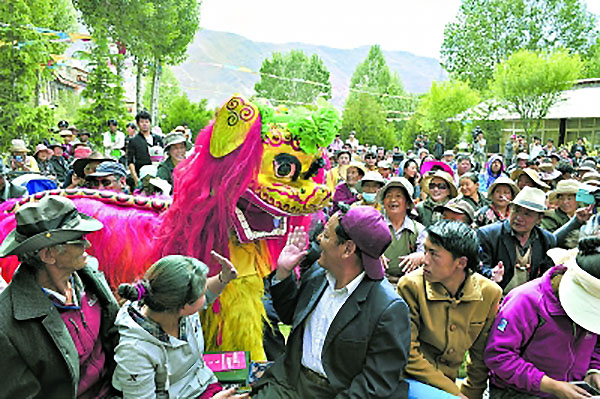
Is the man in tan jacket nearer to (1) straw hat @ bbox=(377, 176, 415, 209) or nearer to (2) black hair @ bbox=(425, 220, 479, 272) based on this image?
(2) black hair @ bbox=(425, 220, 479, 272)

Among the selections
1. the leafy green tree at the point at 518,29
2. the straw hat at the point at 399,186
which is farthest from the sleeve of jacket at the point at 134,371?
the leafy green tree at the point at 518,29

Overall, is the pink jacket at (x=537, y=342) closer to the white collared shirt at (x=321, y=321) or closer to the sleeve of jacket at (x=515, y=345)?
the sleeve of jacket at (x=515, y=345)

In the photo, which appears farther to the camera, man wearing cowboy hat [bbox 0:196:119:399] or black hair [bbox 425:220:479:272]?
black hair [bbox 425:220:479:272]

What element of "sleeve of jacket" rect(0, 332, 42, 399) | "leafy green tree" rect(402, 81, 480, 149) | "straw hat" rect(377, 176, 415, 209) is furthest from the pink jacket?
"leafy green tree" rect(402, 81, 480, 149)

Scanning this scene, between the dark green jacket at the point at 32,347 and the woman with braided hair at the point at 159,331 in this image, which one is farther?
the woman with braided hair at the point at 159,331

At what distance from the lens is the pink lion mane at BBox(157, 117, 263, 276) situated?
2.73 m

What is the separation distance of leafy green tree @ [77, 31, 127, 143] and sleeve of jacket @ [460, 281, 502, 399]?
14.3 m

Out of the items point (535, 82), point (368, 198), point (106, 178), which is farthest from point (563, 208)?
point (535, 82)

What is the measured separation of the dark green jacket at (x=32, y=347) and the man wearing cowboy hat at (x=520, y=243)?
Answer: 293 centimetres

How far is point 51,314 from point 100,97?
1455 centimetres

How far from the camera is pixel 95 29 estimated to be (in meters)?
18.3

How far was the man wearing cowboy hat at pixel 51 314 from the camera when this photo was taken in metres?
1.85

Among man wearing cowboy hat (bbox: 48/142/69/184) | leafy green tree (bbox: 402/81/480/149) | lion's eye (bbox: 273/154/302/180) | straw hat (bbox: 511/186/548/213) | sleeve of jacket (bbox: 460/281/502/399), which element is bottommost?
sleeve of jacket (bbox: 460/281/502/399)

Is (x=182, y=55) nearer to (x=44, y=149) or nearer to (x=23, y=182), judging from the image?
(x=44, y=149)
